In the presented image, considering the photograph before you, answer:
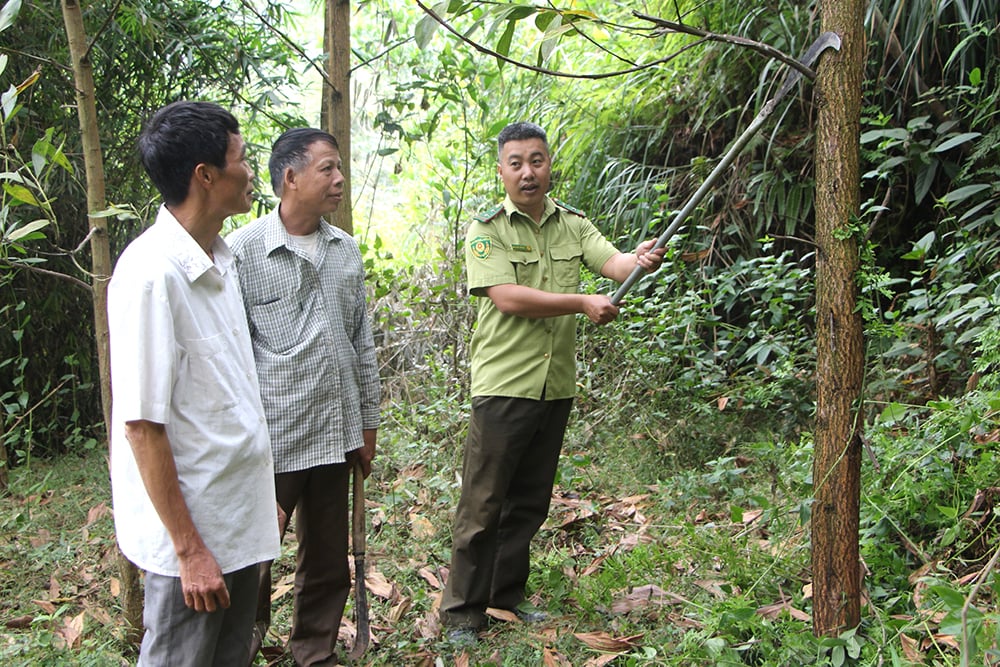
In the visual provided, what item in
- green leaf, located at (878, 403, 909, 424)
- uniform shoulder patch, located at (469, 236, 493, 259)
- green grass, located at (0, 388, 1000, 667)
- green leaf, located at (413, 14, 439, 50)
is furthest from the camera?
uniform shoulder patch, located at (469, 236, 493, 259)

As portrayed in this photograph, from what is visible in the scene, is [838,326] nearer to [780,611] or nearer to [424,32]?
[780,611]

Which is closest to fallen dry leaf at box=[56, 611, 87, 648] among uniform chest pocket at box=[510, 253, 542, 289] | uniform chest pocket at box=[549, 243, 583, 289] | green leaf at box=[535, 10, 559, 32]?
uniform chest pocket at box=[510, 253, 542, 289]

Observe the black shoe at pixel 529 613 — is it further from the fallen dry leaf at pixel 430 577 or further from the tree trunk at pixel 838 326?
the tree trunk at pixel 838 326

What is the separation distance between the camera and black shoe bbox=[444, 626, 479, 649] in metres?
3.13

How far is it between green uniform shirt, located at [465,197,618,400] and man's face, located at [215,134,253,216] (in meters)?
1.24

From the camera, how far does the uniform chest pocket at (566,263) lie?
3318mm

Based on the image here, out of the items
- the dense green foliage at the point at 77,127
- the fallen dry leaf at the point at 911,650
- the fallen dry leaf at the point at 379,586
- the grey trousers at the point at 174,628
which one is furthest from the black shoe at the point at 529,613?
the dense green foliage at the point at 77,127

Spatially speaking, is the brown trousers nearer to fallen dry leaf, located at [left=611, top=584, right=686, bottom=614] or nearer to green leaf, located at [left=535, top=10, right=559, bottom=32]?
fallen dry leaf, located at [left=611, top=584, right=686, bottom=614]

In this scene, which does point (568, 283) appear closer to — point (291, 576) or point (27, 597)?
point (291, 576)

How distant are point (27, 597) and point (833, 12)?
Answer: 364cm

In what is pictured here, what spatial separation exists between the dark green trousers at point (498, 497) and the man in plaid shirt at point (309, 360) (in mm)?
414

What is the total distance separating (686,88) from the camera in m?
5.36

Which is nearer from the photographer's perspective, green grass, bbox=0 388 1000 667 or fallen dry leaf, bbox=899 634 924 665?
fallen dry leaf, bbox=899 634 924 665

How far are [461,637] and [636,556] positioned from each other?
778 mm
